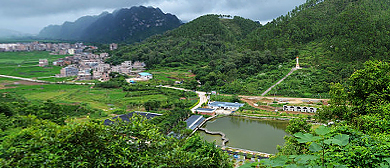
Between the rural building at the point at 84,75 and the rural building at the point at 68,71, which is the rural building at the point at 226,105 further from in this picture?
the rural building at the point at 68,71

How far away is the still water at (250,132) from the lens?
1208 centimetres

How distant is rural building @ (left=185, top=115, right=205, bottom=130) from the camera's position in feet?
49.8

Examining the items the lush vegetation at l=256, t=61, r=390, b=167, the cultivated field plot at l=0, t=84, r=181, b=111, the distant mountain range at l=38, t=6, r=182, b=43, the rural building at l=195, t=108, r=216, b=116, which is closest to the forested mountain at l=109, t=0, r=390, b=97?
the rural building at l=195, t=108, r=216, b=116

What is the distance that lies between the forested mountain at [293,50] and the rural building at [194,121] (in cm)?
874

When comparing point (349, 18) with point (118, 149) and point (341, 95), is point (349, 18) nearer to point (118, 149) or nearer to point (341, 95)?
point (341, 95)

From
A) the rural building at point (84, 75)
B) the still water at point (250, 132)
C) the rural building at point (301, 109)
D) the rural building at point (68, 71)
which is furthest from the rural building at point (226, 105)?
the rural building at point (68, 71)

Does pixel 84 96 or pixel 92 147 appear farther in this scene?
pixel 84 96

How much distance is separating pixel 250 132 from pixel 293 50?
880 inches

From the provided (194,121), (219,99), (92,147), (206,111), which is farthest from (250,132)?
(92,147)

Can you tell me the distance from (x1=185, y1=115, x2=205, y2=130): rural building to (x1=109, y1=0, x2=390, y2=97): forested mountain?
8.74 meters

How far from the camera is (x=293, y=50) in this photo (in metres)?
32.2

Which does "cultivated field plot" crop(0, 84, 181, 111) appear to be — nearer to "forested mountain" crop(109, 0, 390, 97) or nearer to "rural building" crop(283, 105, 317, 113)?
"forested mountain" crop(109, 0, 390, 97)

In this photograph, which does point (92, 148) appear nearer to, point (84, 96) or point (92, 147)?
point (92, 147)

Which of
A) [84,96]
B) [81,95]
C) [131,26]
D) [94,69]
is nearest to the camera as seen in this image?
[84,96]
